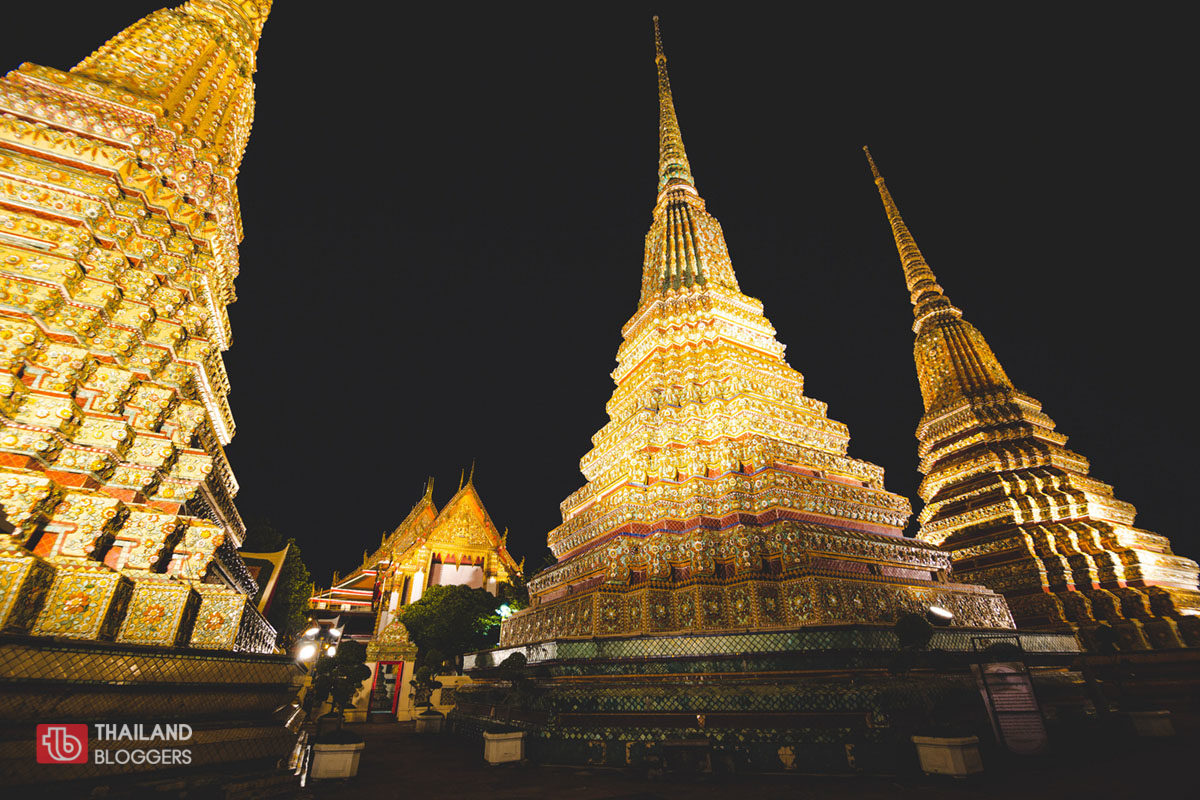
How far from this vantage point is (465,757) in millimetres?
6414

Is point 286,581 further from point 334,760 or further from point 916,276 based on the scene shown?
point 916,276

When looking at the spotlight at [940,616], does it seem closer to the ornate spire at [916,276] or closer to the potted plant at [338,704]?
the potted plant at [338,704]

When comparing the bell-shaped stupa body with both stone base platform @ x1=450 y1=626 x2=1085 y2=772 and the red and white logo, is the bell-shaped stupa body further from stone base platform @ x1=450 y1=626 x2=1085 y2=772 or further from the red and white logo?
the red and white logo

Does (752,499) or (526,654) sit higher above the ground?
(752,499)

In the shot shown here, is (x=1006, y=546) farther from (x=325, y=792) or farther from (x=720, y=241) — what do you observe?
(x=325, y=792)

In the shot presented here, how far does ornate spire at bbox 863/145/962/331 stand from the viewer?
61.5 feet

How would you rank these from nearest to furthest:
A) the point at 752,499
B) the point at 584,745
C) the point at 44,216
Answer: the point at 44,216, the point at 584,745, the point at 752,499

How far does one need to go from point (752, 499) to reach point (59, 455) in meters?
6.99

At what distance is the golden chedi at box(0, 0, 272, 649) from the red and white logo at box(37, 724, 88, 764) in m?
0.55

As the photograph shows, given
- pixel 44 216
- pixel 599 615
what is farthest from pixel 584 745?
pixel 44 216

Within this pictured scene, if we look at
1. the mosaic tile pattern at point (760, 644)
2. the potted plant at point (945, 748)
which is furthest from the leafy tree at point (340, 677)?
the potted plant at point (945, 748)

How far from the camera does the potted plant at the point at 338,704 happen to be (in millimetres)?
5074

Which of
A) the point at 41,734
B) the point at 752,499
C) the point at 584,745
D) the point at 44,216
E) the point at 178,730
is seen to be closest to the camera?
the point at 41,734

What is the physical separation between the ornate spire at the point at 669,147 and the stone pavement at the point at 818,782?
40.0 ft
